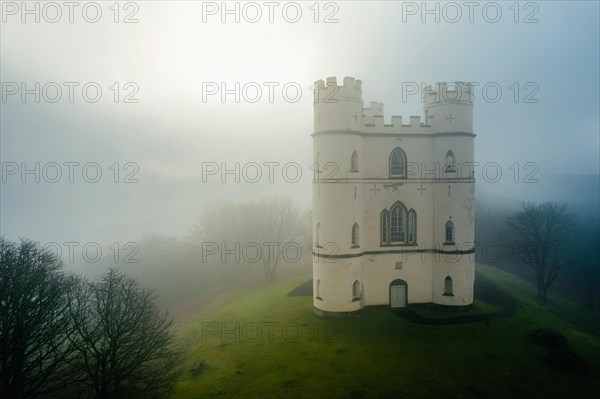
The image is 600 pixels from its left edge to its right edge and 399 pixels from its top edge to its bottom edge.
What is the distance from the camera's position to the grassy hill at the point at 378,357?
21.1 metres

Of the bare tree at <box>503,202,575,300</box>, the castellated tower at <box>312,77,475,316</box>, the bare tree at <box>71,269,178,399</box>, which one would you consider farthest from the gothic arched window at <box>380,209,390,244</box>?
the bare tree at <box>503,202,575,300</box>

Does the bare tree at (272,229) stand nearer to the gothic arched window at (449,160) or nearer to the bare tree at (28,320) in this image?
the gothic arched window at (449,160)

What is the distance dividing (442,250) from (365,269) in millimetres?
6407

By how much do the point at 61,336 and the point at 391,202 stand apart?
78.6ft

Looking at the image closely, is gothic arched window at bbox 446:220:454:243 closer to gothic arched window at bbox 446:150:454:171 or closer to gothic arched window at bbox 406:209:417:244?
gothic arched window at bbox 406:209:417:244

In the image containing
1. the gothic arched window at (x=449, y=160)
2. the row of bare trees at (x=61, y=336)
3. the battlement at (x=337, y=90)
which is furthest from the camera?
the gothic arched window at (x=449, y=160)

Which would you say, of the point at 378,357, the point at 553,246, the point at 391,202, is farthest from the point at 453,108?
the point at 553,246

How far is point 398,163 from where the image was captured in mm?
31297

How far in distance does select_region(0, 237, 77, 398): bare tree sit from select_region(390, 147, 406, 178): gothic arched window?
24.0m

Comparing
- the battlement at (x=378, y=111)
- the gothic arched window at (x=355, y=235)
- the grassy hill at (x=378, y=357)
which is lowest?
the grassy hill at (x=378, y=357)

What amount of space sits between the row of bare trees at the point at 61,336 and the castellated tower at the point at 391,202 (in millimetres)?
13549

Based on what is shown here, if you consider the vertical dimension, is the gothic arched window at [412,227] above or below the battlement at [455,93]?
below

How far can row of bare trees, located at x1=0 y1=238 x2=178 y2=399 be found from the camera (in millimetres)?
19000

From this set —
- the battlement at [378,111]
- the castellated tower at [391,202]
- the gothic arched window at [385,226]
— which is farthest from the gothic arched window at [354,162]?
the gothic arched window at [385,226]
